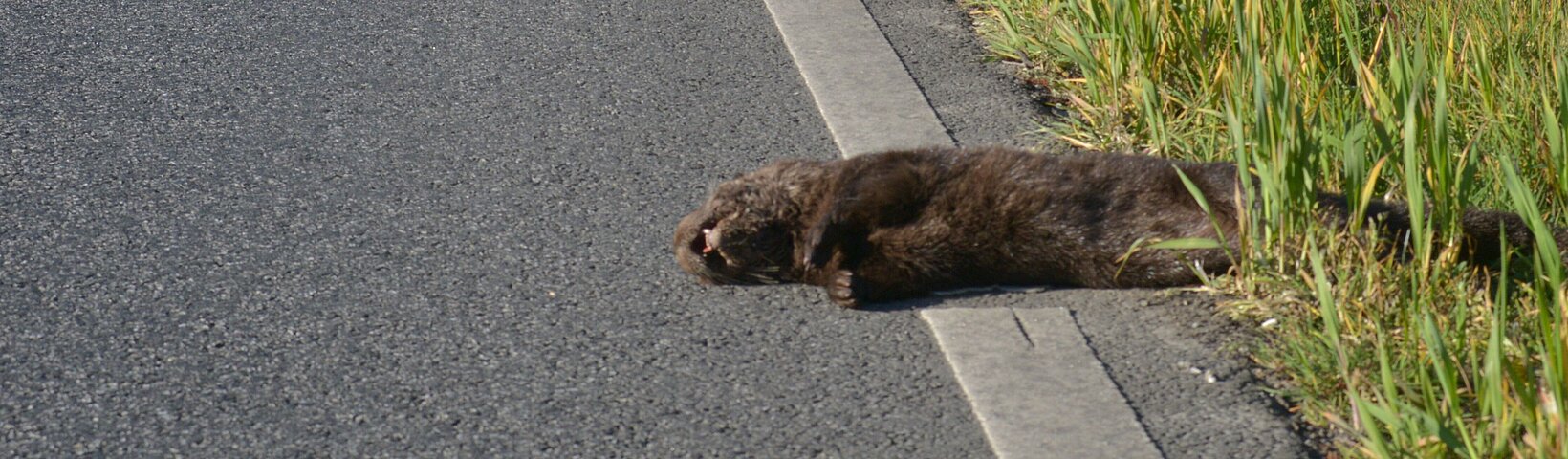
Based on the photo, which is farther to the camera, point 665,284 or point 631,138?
point 631,138

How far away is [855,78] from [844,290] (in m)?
1.74

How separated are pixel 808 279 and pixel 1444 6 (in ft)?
6.92

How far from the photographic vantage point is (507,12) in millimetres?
6383

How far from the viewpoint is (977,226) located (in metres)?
3.99

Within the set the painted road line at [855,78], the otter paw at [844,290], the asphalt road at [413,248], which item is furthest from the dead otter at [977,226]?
the painted road line at [855,78]

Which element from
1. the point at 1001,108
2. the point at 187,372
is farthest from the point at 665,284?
the point at 1001,108

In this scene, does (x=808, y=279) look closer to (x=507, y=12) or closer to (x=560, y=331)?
(x=560, y=331)

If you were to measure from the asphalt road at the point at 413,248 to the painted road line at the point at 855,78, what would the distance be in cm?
9

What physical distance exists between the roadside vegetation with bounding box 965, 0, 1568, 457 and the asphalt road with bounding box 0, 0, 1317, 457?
390 millimetres

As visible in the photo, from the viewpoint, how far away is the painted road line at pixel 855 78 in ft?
15.9

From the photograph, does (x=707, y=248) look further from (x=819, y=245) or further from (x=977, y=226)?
(x=977, y=226)

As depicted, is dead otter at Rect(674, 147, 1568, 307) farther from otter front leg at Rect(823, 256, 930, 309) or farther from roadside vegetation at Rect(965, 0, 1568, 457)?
roadside vegetation at Rect(965, 0, 1568, 457)

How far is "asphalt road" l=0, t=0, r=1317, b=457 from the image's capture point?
3.15 m

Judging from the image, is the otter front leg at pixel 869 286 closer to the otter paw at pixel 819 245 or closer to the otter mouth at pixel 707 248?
the otter paw at pixel 819 245
